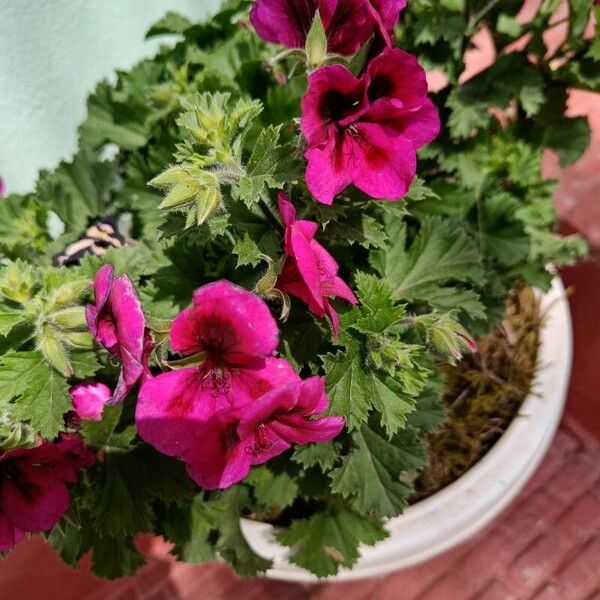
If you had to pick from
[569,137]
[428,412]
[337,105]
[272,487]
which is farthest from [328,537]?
[569,137]

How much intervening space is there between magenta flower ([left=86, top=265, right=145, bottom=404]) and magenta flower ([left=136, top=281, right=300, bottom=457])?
0.02m

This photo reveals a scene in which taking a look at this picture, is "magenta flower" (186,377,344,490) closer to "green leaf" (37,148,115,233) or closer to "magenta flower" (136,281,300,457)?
"magenta flower" (136,281,300,457)

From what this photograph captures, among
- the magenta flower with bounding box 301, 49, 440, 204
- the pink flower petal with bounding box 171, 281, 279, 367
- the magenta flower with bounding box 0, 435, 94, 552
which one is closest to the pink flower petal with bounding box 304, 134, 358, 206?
the magenta flower with bounding box 301, 49, 440, 204

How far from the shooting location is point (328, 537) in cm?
92

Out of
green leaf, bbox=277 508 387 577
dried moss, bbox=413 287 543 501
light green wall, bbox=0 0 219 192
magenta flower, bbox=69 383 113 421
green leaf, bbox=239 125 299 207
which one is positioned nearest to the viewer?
green leaf, bbox=239 125 299 207

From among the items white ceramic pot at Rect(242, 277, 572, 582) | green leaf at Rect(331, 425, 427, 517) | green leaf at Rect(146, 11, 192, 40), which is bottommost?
white ceramic pot at Rect(242, 277, 572, 582)

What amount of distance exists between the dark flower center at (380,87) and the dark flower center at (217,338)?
0.76 feet

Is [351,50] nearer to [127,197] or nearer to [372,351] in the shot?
[372,351]

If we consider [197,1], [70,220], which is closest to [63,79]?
[197,1]

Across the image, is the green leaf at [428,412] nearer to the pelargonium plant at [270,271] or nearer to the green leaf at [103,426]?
the pelargonium plant at [270,271]

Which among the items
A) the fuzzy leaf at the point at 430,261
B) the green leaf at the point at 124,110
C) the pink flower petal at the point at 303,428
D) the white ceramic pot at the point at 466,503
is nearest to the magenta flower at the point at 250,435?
the pink flower petal at the point at 303,428

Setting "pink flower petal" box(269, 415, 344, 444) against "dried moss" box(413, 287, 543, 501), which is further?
"dried moss" box(413, 287, 543, 501)

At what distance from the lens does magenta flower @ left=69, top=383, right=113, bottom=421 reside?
706 millimetres

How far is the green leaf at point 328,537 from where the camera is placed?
92 cm
